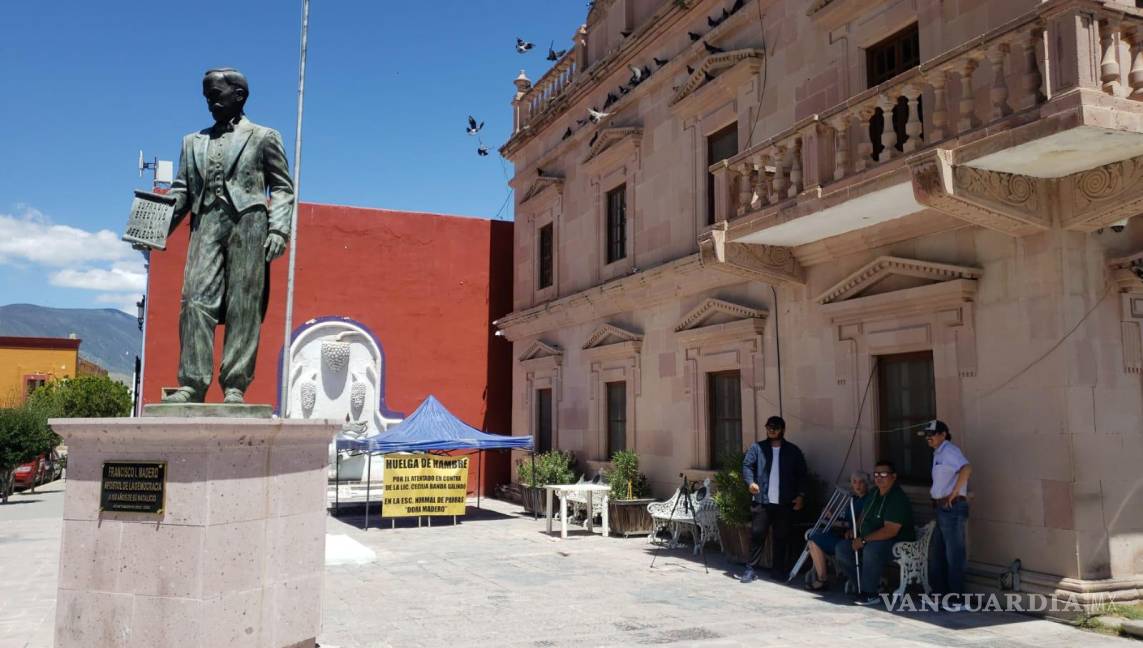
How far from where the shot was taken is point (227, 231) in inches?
264

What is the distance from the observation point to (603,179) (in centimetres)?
1784

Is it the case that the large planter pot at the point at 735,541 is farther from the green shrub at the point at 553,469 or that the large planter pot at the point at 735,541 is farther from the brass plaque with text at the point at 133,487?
the brass plaque with text at the point at 133,487

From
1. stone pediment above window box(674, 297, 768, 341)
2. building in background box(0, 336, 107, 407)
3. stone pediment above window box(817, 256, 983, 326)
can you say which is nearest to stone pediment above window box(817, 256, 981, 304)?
stone pediment above window box(817, 256, 983, 326)

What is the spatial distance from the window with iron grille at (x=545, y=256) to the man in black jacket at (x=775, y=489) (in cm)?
1042

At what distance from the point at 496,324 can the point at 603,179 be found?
6.42m

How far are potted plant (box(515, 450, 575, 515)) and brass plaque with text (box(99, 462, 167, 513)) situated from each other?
11.8 m

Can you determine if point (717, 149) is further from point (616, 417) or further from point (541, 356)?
point (541, 356)

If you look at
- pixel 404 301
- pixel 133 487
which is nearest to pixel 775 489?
pixel 133 487

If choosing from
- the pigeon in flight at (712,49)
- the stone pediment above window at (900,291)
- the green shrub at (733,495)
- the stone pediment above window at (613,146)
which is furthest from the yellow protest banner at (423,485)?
the pigeon in flight at (712,49)

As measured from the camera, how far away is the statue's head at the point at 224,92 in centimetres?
682

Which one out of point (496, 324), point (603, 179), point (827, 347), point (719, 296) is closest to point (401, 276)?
point (496, 324)

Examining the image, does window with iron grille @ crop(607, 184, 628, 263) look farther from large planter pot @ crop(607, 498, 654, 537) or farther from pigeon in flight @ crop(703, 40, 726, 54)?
large planter pot @ crop(607, 498, 654, 537)

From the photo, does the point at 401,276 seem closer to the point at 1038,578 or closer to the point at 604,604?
the point at 604,604

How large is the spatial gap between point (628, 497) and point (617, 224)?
213 inches
